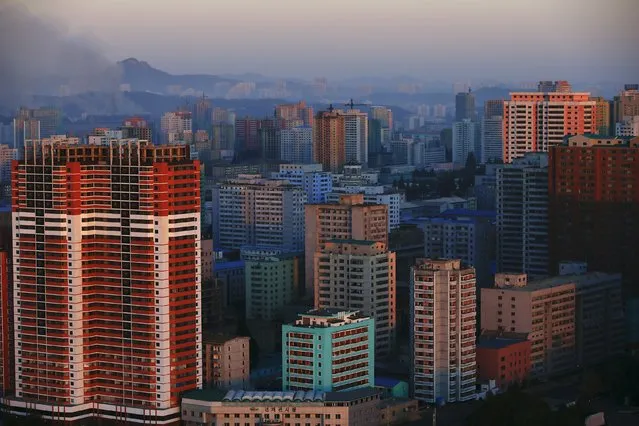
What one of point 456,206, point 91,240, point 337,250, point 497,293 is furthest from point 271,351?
point 456,206

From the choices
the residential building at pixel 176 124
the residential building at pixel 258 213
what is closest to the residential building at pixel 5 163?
the residential building at pixel 176 124

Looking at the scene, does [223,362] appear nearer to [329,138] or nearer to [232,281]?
[232,281]

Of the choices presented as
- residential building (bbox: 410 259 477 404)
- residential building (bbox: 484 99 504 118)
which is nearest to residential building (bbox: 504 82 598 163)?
residential building (bbox: 484 99 504 118)

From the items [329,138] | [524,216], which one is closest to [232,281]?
[524,216]

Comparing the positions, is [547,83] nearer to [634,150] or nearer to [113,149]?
[634,150]

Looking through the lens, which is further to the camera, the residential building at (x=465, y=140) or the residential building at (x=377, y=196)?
the residential building at (x=465, y=140)

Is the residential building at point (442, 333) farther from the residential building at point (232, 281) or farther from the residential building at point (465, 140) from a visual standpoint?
the residential building at point (465, 140)
